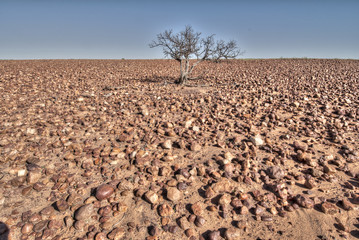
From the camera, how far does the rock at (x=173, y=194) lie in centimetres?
243

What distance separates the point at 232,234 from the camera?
6.56 ft

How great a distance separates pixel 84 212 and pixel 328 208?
2.81 metres

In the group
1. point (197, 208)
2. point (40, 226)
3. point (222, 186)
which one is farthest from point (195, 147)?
point (40, 226)

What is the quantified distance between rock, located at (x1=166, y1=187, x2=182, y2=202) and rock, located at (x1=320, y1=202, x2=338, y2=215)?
168 cm

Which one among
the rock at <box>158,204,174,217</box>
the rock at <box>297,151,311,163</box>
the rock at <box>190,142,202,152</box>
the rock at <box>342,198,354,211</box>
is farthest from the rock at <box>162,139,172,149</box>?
the rock at <box>342,198,354,211</box>

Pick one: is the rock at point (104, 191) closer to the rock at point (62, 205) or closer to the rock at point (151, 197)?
the rock at point (62, 205)

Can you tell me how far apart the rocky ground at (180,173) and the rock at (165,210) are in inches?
0.5

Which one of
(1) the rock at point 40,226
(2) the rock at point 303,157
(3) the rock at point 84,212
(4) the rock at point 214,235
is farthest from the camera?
(2) the rock at point 303,157

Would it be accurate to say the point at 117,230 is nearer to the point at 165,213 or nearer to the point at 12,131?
the point at 165,213

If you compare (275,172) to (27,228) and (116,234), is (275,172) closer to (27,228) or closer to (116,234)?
(116,234)

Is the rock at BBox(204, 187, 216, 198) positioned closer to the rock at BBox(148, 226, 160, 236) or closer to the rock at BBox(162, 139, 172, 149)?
the rock at BBox(148, 226, 160, 236)

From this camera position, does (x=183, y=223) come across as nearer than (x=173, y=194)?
Yes

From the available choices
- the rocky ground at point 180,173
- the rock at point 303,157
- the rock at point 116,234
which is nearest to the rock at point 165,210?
the rocky ground at point 180,173

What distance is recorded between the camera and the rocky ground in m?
2.11
